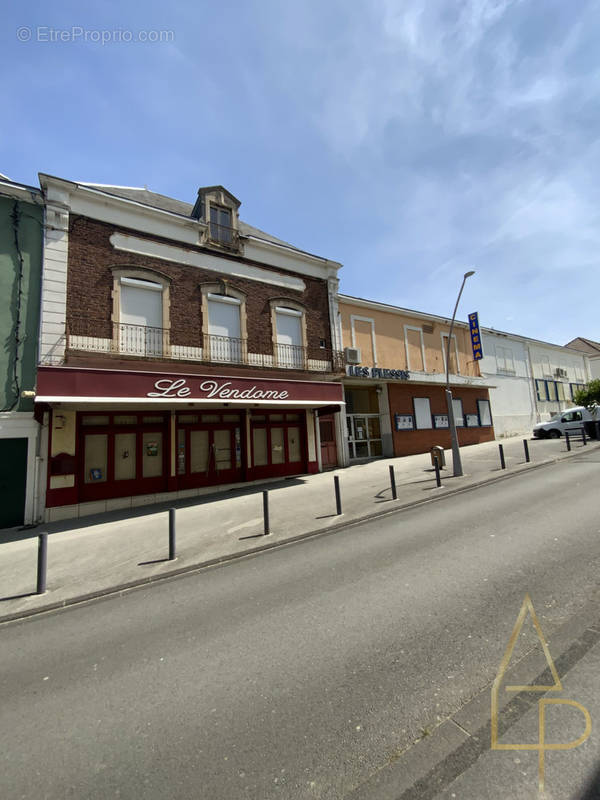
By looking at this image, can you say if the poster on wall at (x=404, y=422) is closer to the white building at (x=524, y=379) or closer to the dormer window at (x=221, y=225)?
the white building at (x=524, y=379)

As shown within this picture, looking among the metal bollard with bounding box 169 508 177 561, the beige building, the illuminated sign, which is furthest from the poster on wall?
the metal bollard with bounding box 169 508 177 561

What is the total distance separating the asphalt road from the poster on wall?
12.4 metres

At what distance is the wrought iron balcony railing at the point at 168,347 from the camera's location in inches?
442

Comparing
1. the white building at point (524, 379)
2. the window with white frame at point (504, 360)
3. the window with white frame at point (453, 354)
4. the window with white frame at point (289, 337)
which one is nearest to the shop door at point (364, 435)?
the window with white frame at point (289, 337)

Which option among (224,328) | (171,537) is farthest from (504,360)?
(171,537)

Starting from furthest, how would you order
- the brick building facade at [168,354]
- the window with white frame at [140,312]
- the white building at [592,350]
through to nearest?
the white building at [592,350], the window with white frame at [140,312], the brick building facade at [168,354]

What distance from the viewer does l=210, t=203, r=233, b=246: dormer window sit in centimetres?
1416

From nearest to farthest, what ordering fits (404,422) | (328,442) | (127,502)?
(127,502)
(328,442)
(404,422)

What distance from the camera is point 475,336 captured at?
74.7ft

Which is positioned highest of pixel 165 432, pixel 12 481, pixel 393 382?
pixel 393 382

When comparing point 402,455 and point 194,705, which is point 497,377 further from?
point 194,705

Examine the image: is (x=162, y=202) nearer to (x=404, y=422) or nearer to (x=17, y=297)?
(x=17, y=297)

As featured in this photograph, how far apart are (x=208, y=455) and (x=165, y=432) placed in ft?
5.82

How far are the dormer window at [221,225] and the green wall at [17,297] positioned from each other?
571cm
